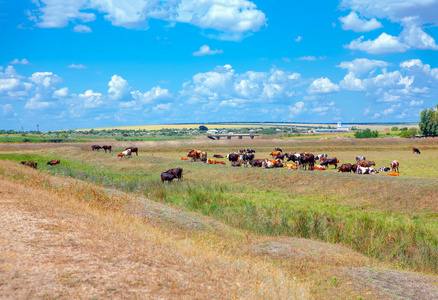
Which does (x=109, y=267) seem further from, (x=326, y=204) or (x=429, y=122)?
(x=429, y=122)

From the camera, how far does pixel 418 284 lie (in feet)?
31.2

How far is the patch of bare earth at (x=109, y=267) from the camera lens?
6.35 metres

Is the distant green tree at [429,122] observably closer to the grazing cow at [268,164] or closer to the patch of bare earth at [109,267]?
the grazing cow at [268,164]

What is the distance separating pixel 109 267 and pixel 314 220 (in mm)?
12486

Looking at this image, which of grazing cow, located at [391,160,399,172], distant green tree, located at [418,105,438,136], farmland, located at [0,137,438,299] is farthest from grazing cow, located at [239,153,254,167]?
distant green tree, located at [418,105,438,136]

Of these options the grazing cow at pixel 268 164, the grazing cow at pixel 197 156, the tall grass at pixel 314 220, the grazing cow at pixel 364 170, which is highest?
the grazing cow at pixel 197 156

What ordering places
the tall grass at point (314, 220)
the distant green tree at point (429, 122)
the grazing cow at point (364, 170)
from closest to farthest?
the tall grass at point (314, 220)
the grazing cow at point (364, 170)
the distant green tree at point (429, 122)

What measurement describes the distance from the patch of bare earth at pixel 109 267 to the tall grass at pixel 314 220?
7.21 meters

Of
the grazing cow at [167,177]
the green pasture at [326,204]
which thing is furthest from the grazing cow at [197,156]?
the grazing cow at [167,177]

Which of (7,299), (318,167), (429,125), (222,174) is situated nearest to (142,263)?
(7,299)

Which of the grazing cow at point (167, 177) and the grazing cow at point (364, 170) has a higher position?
the grazing cow at point (167, 177)

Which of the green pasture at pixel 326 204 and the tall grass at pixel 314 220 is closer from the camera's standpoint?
the tall grass at pixel 314 220

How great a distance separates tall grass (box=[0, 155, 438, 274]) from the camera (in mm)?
14250

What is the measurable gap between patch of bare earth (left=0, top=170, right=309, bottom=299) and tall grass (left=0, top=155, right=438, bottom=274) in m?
7.21
